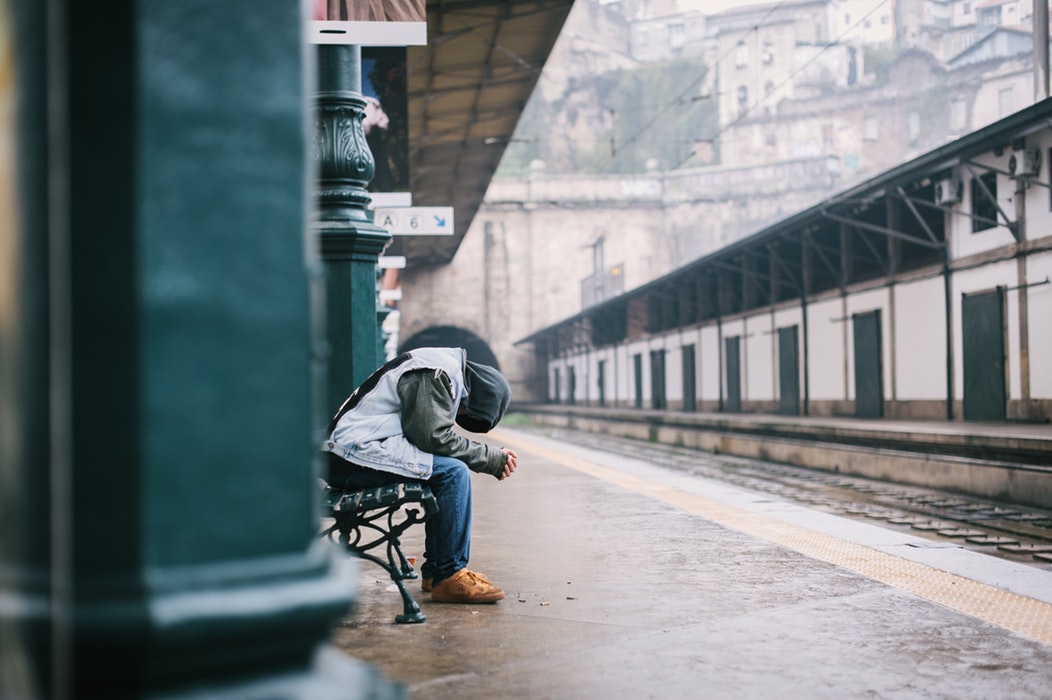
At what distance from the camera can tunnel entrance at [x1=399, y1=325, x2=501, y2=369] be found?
47.8 meters

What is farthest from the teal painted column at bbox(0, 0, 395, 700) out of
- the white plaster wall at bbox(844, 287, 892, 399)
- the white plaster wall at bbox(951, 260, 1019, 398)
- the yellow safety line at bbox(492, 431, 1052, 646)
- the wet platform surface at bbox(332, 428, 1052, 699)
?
the white plaster wall at bbox(844, 287, 892, 399)

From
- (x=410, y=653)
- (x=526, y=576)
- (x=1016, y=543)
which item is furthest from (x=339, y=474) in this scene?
(x=1016, y=543)

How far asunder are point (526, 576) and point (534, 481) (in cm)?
558

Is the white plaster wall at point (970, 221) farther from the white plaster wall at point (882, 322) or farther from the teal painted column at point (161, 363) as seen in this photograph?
the teal painted column at point (161, 363)

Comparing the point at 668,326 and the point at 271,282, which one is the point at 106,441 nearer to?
the point at 271,282

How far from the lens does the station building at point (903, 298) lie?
1470 centimetres

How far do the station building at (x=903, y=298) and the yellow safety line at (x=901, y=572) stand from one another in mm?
7994

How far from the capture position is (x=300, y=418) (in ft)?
4.55

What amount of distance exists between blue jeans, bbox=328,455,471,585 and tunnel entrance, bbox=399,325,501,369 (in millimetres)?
42248

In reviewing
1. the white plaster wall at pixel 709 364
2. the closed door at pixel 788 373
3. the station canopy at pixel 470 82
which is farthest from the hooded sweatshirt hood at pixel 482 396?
the white plaster wall at pixel 709 364

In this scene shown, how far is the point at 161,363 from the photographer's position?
1280 mm

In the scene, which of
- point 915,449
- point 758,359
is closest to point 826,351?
point 758,359

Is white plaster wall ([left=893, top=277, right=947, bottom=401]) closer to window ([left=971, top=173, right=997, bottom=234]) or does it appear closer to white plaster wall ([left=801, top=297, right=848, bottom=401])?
window ([left=971, top=173, right=997, bottom=234])

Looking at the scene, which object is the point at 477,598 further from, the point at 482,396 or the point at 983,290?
the point at 983,290
